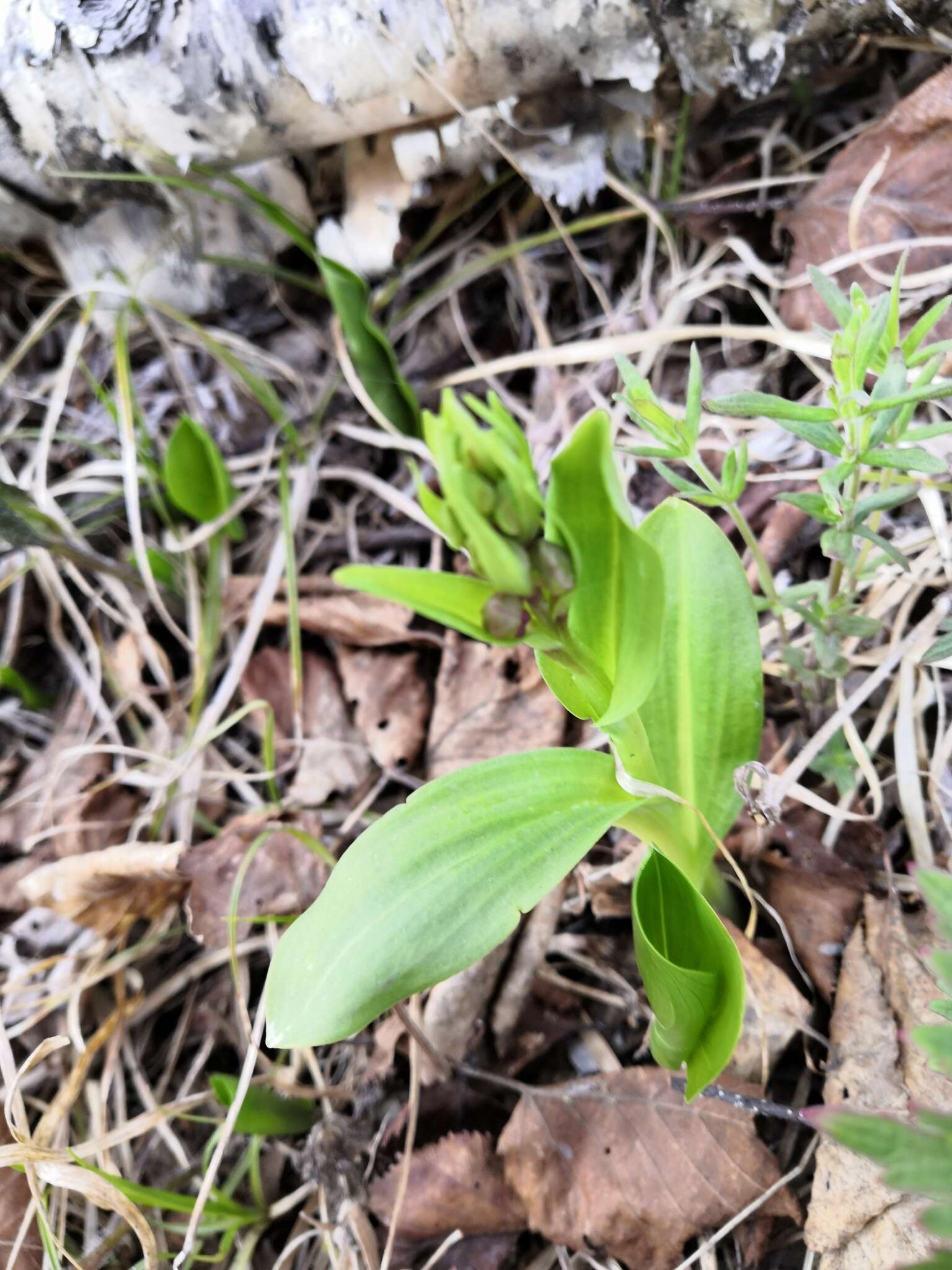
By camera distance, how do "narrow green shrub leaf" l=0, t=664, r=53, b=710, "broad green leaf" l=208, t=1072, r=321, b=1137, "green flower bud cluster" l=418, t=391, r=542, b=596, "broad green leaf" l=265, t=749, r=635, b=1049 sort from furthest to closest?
"narrow green shrub leaf" l=0, t=664, r=53, b=710 < "broad green leaf" l=208, t=1072, r=321, b=1137 < "broad green leaf" l=265, t=749, r=635, b=1049 < "green flower bud cluster" l=418, t=391, r=542, b=596

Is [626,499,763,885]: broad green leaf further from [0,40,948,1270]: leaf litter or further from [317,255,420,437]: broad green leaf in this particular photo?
[317,255,420,437]: broad green leaf

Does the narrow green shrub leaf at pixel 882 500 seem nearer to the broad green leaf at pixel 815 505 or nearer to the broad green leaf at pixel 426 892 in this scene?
the broad green leaf at pixel 815 505

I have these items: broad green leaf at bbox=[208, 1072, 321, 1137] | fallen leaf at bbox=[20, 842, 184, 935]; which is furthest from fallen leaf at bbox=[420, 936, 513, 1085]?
fallen leaf at bbox=[20, 842, 184, 935]

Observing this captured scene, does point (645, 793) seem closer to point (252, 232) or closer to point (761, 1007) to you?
point (761, 1007)

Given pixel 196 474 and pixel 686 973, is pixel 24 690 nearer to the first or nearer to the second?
pixel 196 474

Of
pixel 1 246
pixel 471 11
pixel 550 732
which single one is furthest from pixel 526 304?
pixel 1 246

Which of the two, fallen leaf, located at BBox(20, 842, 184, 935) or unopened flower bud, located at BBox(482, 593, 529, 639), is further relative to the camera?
fallen leaf, located at BBox(20, 842, 184, 935)
